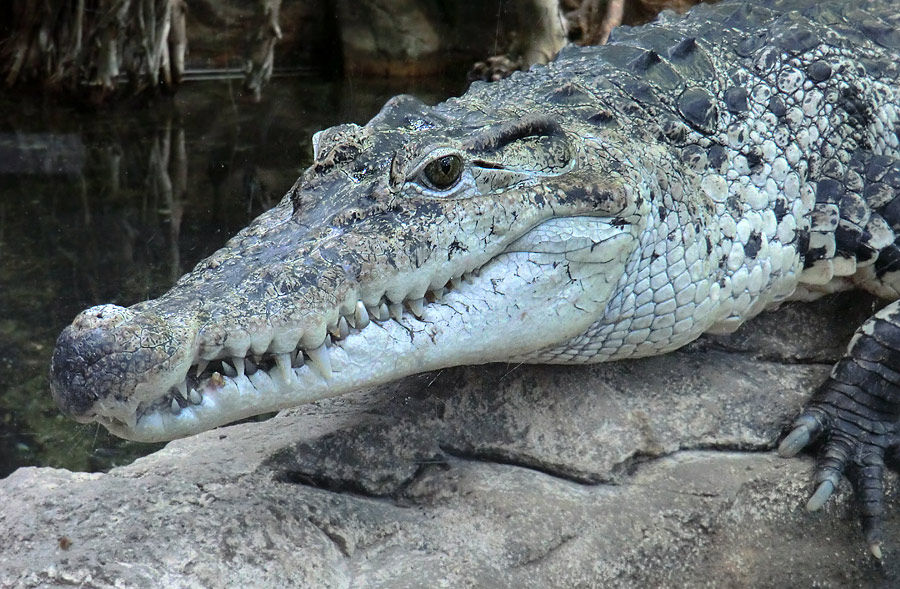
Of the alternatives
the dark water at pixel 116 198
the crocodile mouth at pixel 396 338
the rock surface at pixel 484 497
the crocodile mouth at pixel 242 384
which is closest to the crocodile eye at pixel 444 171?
the crocodile mouth at pixel 396 338

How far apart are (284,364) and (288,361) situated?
11 mm

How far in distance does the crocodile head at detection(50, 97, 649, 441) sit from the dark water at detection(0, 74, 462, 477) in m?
1.28

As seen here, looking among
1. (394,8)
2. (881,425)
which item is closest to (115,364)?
(881,425)

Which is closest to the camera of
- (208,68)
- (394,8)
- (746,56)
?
(746,56)

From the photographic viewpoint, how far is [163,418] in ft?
6.64

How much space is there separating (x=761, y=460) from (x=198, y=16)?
27.8ft

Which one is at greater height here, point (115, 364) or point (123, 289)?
point (115, 364)

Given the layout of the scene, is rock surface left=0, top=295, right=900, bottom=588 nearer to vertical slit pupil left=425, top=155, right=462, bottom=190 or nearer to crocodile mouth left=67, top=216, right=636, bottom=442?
crocodile mouth left=67, top=216, right=636, bottom=442

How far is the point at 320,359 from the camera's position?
7.09ft

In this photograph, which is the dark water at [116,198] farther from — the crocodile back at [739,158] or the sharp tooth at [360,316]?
the crocodile back at [739,158]

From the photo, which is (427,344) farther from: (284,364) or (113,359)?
(113,359)

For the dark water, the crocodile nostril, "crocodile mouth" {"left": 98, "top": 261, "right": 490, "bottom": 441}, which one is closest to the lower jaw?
"crocodile mouth" {"left": 98, "top": 261, "right": 490, "bottom": 441}

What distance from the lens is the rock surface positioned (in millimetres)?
2242

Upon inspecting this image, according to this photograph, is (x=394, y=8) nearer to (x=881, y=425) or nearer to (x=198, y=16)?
(x=198, y=16)
